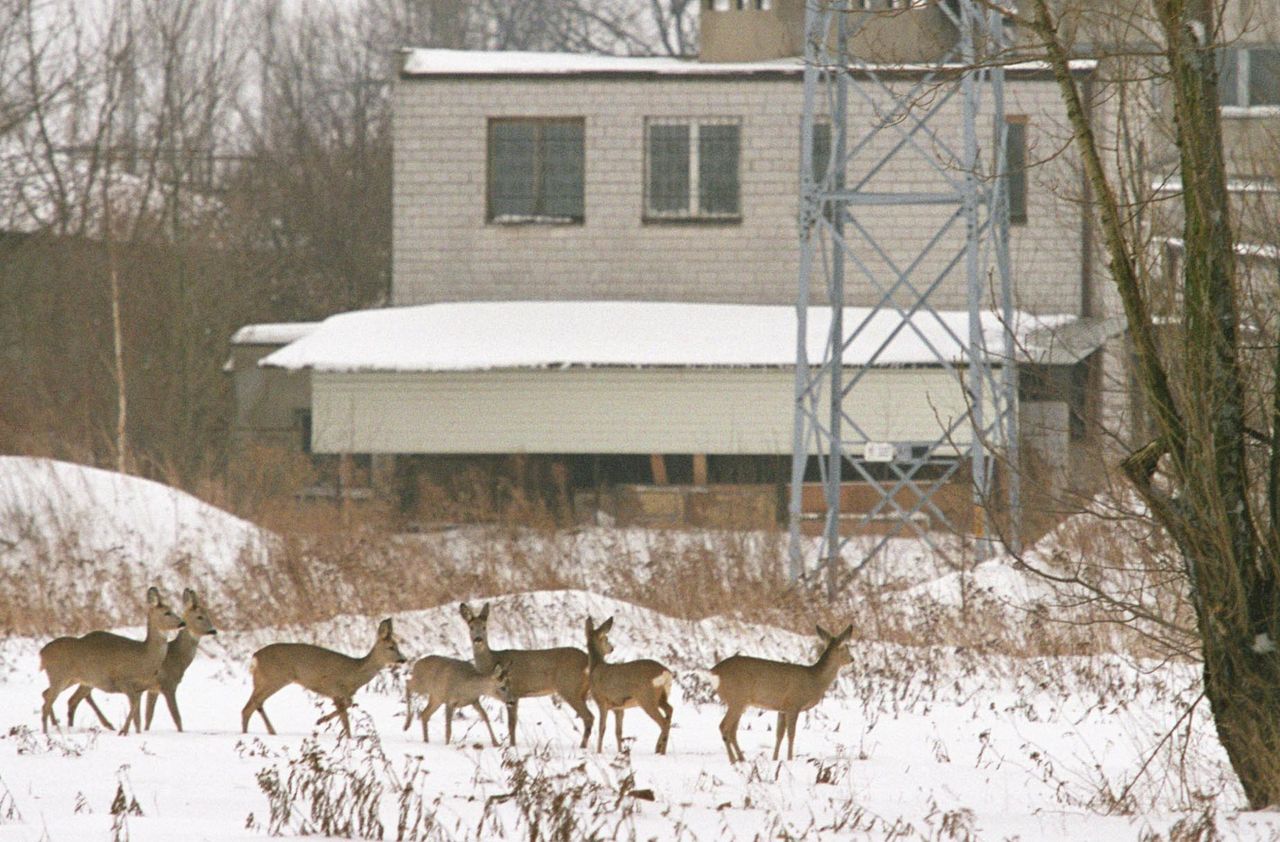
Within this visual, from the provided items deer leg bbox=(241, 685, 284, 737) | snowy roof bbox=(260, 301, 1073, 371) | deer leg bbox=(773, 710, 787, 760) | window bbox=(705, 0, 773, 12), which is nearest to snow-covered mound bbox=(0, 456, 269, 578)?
snowy roof bbox=(260, 301, 1073, 371)

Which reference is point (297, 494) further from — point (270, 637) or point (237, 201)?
point (237, 201)

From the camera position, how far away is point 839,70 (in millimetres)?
15625

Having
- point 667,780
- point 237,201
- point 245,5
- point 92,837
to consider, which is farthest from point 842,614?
point 245,5

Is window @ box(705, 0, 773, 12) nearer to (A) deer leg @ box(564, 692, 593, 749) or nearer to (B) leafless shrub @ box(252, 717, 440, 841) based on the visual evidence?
(A) deer leg @ box(564, 692, 593, 749)

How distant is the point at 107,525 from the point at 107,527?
39 mm

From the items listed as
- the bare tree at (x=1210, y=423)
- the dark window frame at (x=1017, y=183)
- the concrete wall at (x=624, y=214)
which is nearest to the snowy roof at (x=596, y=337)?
the concrete wall at (x=624, y=214)

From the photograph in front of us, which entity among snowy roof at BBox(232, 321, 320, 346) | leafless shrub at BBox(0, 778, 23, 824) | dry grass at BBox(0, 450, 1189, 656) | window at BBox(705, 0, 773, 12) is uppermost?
window at BBox(705, 0, 773, 12)

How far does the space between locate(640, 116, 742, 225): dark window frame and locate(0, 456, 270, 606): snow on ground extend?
10.8 metres

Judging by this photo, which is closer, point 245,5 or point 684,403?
point 684,403

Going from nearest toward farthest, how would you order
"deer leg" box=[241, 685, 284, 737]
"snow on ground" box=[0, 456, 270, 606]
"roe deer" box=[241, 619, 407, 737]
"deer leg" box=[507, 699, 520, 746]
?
"deer leg" box=[507, 699, 520, 746] → "roe deer" box=[241, 619, 407, 737] → "deer leg" box=[241, 685, 284, 737] → "snow on ground" box=[0, 456, 270, 606]

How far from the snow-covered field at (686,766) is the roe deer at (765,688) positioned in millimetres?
211

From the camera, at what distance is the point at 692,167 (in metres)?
29.7

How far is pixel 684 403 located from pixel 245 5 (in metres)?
29.9

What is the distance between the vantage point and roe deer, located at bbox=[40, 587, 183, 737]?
10.1 m
